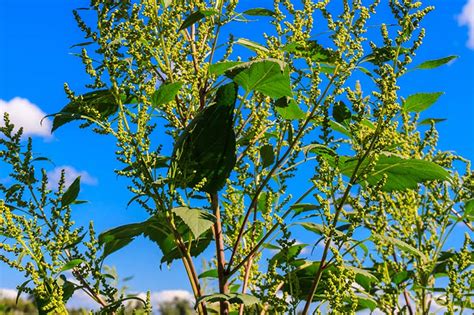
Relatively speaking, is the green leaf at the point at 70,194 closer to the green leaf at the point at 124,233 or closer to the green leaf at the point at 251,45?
the green leaf at the point at 124,233

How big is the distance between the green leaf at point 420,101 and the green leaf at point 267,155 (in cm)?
67

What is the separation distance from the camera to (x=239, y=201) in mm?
2982

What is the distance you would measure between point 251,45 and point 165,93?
0.61m

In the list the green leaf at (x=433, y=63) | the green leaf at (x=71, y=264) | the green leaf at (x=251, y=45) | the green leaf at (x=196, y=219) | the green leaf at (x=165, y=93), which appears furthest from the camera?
the green leaf at (x=251, y=45)

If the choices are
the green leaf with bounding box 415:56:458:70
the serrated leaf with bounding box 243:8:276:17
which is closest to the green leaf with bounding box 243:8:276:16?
the serrated leaf with bounding box 243:8:276:17

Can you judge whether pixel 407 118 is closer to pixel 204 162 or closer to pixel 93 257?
pixel 204 162

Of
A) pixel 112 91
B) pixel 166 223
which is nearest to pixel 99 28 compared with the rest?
pixel 112 91

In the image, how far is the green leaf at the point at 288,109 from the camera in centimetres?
272

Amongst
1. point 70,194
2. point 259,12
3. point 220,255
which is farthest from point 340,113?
point 70,194

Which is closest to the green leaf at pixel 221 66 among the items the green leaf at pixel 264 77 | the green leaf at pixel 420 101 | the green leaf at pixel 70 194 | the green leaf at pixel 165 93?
the green leaf at pixel 264 77

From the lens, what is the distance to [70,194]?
2.73m

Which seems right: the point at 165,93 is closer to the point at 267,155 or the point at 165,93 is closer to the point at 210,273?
the point at 267,155

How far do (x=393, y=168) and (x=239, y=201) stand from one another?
740mm

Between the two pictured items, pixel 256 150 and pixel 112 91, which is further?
pixel 256 150
